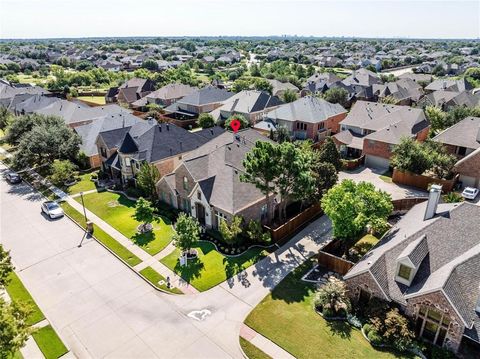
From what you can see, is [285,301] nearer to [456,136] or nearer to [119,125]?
[456,136]

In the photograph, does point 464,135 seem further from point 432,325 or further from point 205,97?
point 205,97

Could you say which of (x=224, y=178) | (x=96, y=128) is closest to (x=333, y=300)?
(x=224, y=178)

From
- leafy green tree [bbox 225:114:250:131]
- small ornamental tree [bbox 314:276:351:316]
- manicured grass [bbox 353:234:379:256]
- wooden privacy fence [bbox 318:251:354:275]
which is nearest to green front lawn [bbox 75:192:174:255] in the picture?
wooden privacy fence [bbox 318:251:354:275]

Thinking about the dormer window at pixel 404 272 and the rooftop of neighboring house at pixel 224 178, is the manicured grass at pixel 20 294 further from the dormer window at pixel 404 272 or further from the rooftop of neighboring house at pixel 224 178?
the dormer window at pixel 404 272

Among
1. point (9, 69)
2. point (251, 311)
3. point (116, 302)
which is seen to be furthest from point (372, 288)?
point (9, 69)

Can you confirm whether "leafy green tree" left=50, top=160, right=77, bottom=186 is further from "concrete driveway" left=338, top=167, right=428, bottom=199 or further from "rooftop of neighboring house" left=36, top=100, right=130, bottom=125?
"concrete driveway" left=338, top=167, right=428, bottom=199
